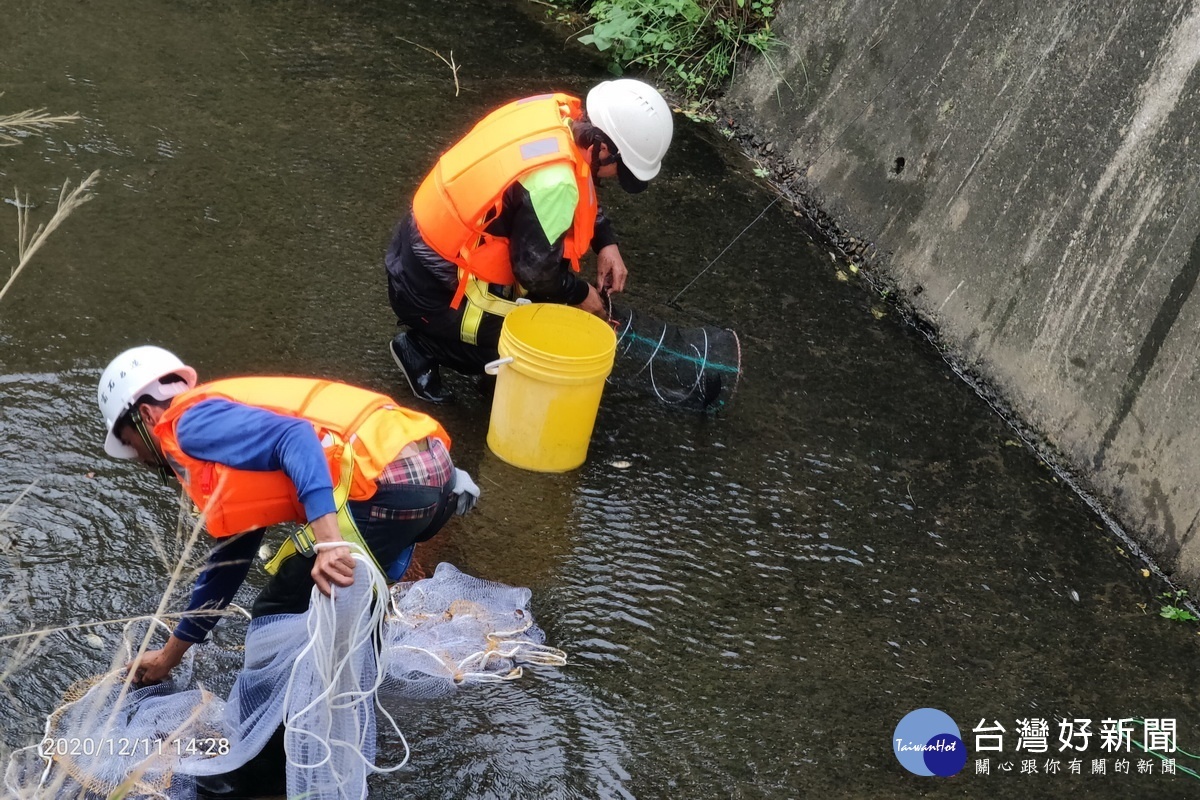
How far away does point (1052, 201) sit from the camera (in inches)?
214

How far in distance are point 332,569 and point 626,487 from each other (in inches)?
77.3

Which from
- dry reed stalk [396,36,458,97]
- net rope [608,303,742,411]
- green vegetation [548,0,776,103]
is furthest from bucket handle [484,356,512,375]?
green vegetation [548,0,776,103]

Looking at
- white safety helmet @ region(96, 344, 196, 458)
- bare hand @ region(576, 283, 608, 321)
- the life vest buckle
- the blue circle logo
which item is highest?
white safety helmet @ region(96, 344, 196, 458)

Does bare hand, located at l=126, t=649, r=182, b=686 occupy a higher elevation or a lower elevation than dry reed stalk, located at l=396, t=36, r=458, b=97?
lower

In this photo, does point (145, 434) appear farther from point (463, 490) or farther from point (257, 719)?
point (463, 490)

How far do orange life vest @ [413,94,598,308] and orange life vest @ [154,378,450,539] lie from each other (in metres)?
1.28

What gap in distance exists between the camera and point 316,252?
5371mm

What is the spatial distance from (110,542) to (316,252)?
6.62 feet

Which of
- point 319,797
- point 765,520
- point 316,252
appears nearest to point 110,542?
point 319,797

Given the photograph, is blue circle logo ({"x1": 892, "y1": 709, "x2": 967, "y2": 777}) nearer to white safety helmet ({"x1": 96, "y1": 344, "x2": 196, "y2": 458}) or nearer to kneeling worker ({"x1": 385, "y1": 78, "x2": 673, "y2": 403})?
kneeling worker ({"x1": 385, "y1": 78, "x2": 673, "y2": 403})

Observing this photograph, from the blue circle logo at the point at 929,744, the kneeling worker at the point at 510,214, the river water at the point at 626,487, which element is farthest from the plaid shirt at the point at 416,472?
the blue circle logo at the point at 929,744

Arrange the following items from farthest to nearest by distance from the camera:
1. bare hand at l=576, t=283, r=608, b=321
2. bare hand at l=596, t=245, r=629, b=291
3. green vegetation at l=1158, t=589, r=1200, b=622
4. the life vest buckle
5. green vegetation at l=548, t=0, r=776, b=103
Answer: green vegetation at l=548, t=0, r=776, b=103 < bare hand at l=596, t=245, r=629, b=291 < bare hand at l=576, t=283, r=608, b=321 < green vegetation at l=1158, t=589, r=1200, b=622 < the life vest buckle

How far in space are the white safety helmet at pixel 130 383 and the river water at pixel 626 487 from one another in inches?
27.1

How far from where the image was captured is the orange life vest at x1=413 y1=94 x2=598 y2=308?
13.8ft
